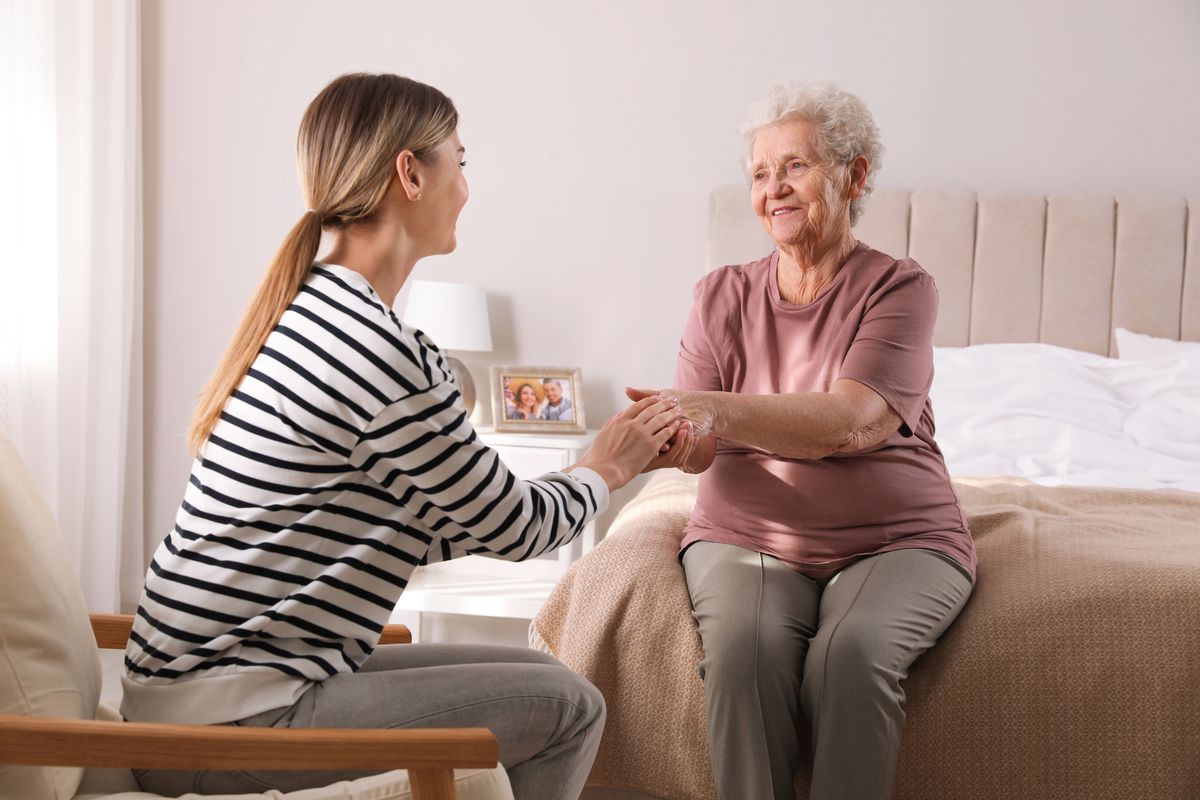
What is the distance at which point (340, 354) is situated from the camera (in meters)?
1.26

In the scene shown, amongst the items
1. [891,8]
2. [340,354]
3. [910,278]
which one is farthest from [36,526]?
[891,8]

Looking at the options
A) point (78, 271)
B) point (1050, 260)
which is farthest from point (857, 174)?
point (78, 271)

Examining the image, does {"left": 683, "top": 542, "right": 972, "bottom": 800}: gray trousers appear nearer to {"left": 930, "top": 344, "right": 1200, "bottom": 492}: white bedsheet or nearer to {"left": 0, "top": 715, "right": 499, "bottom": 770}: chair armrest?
{"left": 0, "top": 715, "right": 499, "bottom": 770}: chair armrest

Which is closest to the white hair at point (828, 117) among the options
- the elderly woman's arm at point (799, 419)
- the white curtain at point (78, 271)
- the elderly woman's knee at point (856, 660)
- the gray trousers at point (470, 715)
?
the elderly woman's arm at point (799, 419)

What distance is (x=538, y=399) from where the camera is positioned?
366 centimetres

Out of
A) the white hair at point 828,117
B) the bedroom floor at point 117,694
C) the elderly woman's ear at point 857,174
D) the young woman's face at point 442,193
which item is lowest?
the bedroom floor at point 117,694

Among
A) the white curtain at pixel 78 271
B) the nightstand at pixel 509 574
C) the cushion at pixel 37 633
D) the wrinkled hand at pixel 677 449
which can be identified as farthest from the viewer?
the nightstand at pixel 509 574

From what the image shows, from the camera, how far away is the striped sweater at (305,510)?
4.09 ft

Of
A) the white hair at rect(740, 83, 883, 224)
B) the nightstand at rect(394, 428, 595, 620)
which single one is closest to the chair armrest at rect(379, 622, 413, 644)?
the white hair at rect(740, 83, 883, 224)

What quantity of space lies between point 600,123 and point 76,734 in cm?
300

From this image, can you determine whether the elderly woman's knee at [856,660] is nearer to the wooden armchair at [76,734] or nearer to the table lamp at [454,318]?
the wooden armchair at [76,734]

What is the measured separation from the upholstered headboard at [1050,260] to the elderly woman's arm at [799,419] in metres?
1.75

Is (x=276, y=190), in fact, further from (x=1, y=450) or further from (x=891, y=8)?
(x=1, y=450)

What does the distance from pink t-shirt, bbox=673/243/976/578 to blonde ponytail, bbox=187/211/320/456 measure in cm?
87
